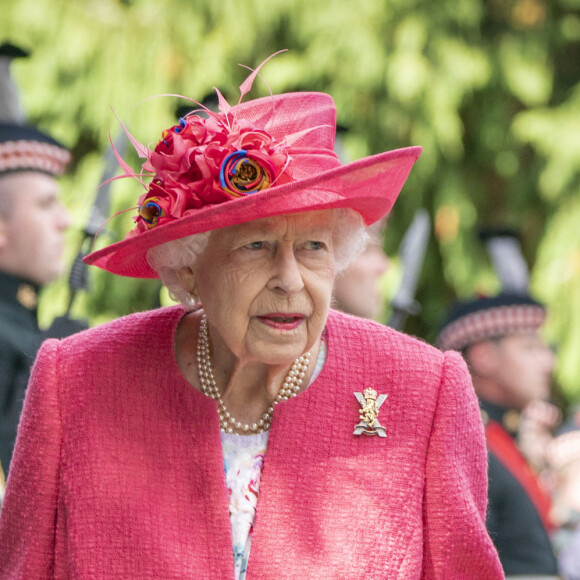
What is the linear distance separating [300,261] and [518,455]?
8.89 ft

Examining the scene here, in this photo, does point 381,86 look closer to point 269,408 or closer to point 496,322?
point 496,322

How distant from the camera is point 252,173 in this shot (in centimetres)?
210

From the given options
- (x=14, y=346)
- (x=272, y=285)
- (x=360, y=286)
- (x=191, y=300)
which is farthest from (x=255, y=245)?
(x=360, y=286)

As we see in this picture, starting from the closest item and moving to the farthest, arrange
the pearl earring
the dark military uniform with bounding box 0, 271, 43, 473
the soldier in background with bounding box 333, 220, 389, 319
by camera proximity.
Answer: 1. the pearl earring
2. the dark military uniform with bounding box 0, 271, 43, 473
3. the soldier in background with bounding box 333, 220, 389, 319

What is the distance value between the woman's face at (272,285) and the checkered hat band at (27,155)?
2.22 meters

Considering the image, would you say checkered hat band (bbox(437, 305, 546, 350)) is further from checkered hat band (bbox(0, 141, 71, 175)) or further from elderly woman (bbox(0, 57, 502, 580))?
elderly woman (bbox(0, 57, 502, 580))

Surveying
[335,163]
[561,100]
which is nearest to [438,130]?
[561,100]

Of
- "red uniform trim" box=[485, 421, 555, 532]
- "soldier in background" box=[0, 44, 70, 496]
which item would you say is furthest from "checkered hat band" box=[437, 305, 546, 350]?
"soldier in background" box=[0, 44, 70, 496]

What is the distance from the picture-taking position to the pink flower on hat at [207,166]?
2096mm

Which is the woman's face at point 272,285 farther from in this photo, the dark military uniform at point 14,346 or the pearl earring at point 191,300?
the dark military uniform at point 14,346

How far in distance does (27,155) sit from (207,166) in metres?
2.28

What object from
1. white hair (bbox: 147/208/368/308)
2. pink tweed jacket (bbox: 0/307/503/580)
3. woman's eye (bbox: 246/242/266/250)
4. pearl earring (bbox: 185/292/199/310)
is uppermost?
white hair (bbox: 147/208/368/308)

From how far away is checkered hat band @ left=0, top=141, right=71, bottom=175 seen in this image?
4.15 meters

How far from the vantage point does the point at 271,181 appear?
2094 mm
